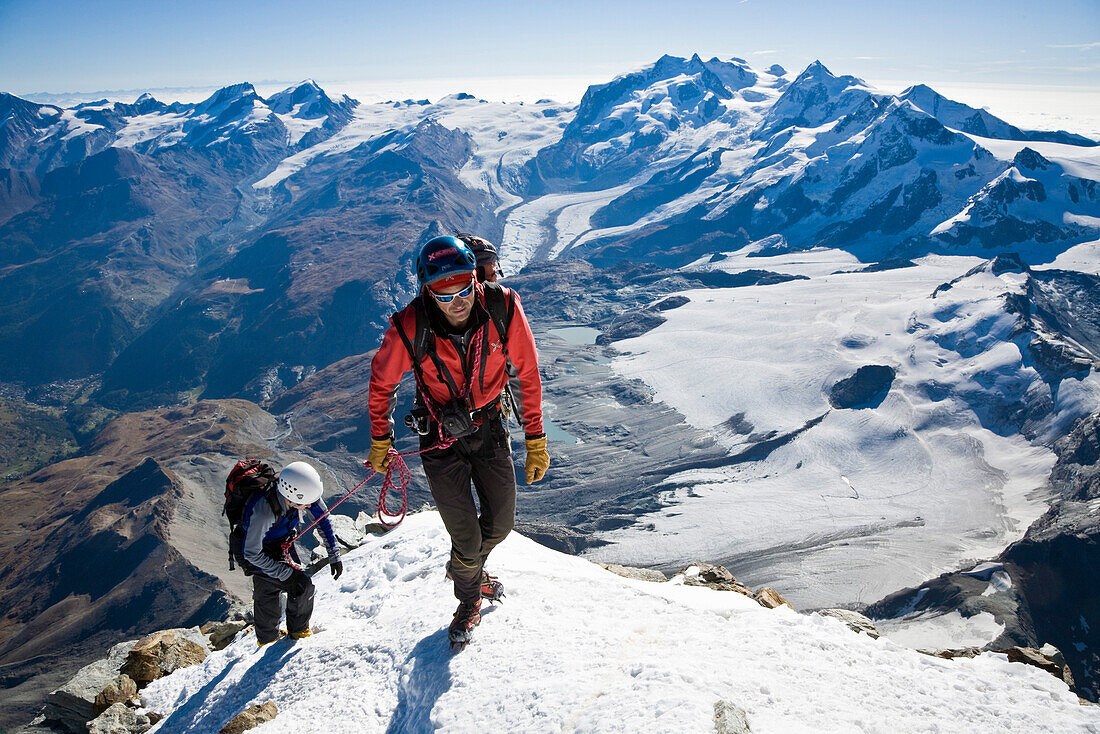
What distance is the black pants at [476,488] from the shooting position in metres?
7.81

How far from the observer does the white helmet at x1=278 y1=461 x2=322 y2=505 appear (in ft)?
31.6

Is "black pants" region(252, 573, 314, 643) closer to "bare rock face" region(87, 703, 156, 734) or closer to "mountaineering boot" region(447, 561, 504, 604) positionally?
"bare rock face" region(87, 703, 156, 734)

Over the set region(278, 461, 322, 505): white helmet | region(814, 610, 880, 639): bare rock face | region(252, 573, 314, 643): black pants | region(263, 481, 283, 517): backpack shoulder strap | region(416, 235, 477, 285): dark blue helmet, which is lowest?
region(814, 610, 880, 639): bare rock face

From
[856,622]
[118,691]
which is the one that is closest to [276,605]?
[118,691]

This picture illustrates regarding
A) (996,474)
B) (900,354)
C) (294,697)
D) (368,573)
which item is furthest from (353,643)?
(900,354)

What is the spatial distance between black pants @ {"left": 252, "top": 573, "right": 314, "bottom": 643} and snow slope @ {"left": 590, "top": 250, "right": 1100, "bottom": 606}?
69041 mm

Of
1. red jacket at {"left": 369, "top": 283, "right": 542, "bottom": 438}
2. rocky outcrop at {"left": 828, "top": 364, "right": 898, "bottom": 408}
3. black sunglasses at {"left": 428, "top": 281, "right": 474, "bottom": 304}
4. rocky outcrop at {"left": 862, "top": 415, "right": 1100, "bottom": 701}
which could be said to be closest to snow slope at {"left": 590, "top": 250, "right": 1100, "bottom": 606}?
rocky outcrop at {"left": 828, "top": 364, "right": 898, "bottom": 408}

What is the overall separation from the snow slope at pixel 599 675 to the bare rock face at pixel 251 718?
0.17 metres

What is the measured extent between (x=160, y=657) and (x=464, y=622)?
7.31 meters

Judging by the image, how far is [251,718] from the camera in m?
8.29

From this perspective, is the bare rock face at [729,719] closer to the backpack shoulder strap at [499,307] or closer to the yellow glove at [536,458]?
the yellow glove at [536,458]

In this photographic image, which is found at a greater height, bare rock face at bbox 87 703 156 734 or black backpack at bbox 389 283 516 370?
black backpack at bbox 389 283 516 370

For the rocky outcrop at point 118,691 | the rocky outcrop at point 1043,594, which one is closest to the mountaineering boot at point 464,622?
the rocky outcrop at point 118,691

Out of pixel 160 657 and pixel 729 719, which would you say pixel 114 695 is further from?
pixel 729 719
